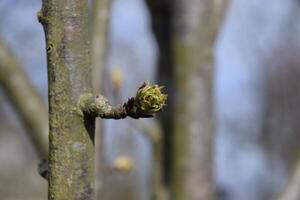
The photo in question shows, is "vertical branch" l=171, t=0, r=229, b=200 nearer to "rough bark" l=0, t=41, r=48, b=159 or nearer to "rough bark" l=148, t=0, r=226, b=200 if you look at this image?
"rough bark" l=148, t=0, r=226, b=200

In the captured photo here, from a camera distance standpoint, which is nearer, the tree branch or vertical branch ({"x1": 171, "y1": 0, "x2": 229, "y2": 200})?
the tree branch

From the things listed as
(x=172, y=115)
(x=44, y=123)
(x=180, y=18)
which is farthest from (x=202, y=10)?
(x=44, y=123)

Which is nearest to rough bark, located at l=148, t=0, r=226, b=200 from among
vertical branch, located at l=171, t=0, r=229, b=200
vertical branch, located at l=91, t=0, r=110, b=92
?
vertical branch, located at l=171, t=0, r=229, b=200

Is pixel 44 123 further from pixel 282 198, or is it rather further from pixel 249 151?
pixel 249 151

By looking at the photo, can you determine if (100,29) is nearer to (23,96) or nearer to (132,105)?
(23,96)

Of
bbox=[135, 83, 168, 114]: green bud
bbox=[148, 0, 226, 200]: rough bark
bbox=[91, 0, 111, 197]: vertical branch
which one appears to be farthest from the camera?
bbox=[148, 0, 226, 200]: rough bark

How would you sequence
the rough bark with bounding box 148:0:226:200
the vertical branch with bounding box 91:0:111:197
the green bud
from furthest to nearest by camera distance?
the rough bark with bounding box 148:0:226:200 → the vertical branch with bounding box 91:0:111:197 → the green bud
